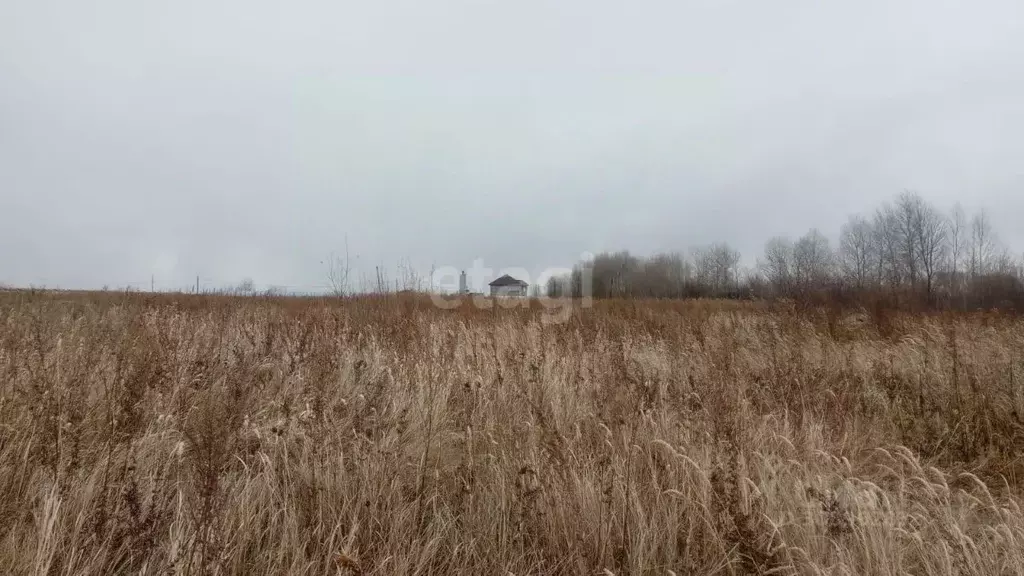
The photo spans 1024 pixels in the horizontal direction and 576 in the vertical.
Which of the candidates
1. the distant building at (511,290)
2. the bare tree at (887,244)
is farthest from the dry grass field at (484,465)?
the bare tree at (887,244)

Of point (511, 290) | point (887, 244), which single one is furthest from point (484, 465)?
point (887, 244)

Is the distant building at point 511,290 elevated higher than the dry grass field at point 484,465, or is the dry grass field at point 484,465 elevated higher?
the distant building at point 511,290

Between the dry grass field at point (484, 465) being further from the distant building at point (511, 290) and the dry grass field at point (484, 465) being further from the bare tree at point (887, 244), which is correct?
the bare tree at point (887, 244)

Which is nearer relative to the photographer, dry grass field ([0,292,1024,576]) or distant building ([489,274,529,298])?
dry grass field ([0,292,1024,576])

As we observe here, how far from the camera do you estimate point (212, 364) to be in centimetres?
375

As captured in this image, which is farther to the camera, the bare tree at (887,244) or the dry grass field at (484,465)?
the bare tree at (887,244)

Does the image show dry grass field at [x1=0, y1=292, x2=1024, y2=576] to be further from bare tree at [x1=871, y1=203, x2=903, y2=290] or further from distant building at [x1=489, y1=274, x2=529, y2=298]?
bare tree at [x1=871, y1=203, x2=903, y2=290]

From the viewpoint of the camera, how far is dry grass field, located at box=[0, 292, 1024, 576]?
1687 mm

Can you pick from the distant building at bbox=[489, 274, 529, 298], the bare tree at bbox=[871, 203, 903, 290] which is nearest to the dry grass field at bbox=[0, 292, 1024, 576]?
the distant building at bbox=[489, 274, 529, 298]

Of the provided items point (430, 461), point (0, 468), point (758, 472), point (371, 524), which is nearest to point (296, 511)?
point (371, 524)

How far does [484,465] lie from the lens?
101 inches

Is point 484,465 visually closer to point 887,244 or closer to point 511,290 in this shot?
point 511,290

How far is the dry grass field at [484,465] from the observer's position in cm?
169

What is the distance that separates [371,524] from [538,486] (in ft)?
2.45
